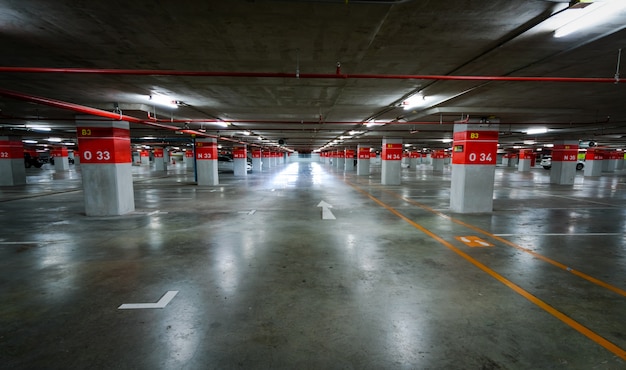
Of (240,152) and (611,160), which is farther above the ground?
(240,152)

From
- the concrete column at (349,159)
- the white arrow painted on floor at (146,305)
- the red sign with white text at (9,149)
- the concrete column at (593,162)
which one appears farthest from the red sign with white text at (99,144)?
the concrete column at (593,162)

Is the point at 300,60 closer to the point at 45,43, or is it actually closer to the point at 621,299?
the point at 45,43

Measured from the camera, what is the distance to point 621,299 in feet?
13.6

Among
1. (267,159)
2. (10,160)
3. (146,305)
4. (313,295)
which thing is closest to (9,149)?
(10,160)

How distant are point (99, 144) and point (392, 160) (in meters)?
17.1

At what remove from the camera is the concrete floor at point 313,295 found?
9.87 ft

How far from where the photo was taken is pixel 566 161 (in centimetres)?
2145

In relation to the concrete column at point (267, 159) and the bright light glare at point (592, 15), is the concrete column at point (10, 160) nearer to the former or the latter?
the bright light glare at point (592, 15)

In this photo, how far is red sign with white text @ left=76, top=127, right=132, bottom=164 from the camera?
9.72 metres

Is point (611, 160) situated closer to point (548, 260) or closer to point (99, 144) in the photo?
point (548, 260)

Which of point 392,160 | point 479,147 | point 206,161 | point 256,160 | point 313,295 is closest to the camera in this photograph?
point 313,295

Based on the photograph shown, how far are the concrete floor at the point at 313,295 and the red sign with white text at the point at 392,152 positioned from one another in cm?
1247

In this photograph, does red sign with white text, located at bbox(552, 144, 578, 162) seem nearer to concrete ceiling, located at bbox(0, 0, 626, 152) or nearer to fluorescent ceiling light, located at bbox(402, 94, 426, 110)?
concrete ceiling, located at bbox(0, 0, 626, 152)

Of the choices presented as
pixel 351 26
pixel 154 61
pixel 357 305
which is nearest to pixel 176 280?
pixel 357 305
